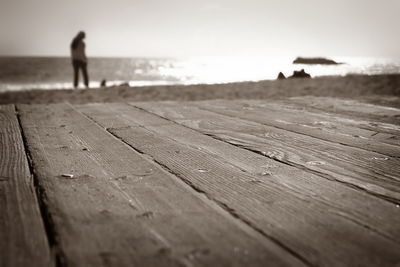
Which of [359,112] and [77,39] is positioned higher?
[77,39]

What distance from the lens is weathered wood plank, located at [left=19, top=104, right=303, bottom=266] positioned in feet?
1.85

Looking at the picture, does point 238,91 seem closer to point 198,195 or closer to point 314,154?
point 314,154

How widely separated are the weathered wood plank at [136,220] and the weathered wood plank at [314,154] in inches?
16.2

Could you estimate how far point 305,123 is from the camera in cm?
172

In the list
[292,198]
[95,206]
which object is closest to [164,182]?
[95,206]

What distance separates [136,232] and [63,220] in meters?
0.16

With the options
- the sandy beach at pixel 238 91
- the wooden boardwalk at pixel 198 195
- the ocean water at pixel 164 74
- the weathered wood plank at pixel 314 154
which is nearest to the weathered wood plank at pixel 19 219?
the wooden boardwalk at pixel 198 195

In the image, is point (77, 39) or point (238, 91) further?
point (77, 39)

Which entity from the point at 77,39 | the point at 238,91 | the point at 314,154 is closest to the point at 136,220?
the point at 314,154

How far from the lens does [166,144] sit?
1283 mm

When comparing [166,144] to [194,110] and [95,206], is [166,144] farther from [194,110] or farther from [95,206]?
[194,110]

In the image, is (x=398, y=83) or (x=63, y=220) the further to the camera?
(x=398, y=83)

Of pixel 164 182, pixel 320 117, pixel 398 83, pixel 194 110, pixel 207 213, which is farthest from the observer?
pixel 398 83

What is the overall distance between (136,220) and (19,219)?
0.23 meters
